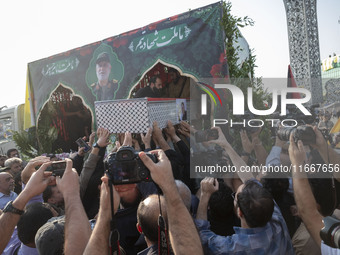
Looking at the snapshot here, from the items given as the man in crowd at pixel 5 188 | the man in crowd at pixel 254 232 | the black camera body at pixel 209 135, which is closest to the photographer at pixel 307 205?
the man in crowd at pixel 254 232

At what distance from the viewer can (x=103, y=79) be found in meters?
6.04

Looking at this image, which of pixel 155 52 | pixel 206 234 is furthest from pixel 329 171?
pixel 155 52

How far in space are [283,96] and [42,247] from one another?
273 cm

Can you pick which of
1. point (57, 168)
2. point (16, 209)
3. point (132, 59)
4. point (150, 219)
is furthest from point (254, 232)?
point (132, 59)

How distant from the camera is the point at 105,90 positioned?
6.04m

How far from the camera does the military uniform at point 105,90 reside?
19.3 ft

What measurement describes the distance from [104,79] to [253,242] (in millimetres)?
5178

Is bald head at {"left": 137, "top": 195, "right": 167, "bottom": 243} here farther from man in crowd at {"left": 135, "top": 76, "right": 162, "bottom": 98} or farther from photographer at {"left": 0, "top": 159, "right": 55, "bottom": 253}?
man in crowd at {"left": 135, "top": 76, "right": 162, "bottom": 98}

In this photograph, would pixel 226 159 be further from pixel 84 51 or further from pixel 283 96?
pixel 84 51

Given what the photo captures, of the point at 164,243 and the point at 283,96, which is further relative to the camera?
the point at 283,96

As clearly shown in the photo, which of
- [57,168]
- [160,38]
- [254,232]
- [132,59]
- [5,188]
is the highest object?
[160,38]

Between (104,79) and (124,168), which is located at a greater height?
(104,79)

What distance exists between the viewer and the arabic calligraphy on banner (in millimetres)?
4789

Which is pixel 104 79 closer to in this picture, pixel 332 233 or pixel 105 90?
pixel 105 90
